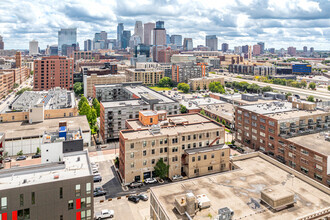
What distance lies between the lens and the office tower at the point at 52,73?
18362cm

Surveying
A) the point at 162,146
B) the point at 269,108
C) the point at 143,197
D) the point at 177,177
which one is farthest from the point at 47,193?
the point at 269,108

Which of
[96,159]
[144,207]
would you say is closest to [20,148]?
[96,159]

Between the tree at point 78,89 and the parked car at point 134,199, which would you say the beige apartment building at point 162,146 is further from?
the tree at point 78,89

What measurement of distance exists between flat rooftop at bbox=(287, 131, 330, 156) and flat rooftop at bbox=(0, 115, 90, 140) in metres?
63.4

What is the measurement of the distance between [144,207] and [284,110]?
5474 centimetres

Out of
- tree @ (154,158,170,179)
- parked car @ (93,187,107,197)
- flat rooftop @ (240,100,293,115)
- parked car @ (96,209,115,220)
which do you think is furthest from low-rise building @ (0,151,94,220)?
flat rooftop @ (240,100,293,115)

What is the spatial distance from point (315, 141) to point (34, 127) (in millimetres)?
85514

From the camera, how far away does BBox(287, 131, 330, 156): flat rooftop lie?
62037mm

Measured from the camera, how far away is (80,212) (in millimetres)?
40219

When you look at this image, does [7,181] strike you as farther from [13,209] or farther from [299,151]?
[299,151]

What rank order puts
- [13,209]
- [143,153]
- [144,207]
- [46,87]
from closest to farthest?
[13,209], [144,207], [143,153], [46,87]

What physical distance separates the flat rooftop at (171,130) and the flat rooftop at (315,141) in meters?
20.9

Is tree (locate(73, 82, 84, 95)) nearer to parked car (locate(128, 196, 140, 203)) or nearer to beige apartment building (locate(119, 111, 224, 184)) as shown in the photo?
beige apartment building (locate(119, 111, 224, 184))

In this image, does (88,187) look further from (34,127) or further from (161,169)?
(34,127)
